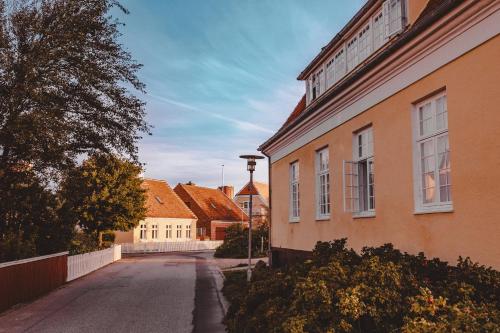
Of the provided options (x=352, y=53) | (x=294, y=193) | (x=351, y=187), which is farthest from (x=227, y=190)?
(x=351, y=187)

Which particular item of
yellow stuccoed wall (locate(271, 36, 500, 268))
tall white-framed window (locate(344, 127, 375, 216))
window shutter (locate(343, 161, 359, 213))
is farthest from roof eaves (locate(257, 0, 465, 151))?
window shutter (locate(343, 161, 359, 213))

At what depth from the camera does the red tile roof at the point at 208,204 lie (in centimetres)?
5872

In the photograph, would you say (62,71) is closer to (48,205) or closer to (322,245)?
(48,205)

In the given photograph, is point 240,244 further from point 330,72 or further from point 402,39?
point 402,39

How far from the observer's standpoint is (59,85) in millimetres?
12750

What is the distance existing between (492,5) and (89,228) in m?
32.0

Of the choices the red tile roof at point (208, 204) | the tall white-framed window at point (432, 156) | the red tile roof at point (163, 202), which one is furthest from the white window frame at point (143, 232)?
the tall white-framed window at point (432, 156)

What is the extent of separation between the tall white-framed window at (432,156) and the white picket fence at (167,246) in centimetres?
3784

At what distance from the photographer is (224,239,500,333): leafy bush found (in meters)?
4.34

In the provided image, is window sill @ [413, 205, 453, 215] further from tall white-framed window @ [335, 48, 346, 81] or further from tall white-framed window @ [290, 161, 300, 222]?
tall white-framed window @ [290, 161, 300, 222]

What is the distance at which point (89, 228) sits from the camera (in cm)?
3428

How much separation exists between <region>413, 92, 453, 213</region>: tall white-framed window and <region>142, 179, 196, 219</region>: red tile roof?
1709 inches

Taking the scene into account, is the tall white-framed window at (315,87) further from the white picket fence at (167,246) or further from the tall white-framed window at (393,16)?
the white picket fence at (167,246)

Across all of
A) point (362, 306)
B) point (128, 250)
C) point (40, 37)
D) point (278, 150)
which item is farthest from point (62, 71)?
point (128, 250)
